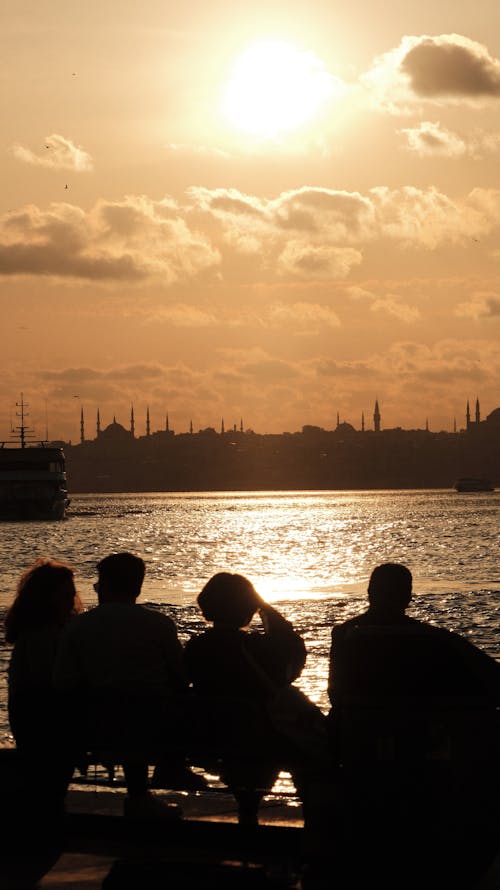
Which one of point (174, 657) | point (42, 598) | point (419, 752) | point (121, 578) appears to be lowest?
point (419, 752)

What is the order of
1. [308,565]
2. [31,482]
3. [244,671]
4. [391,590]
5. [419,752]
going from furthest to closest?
[31,482] < [308,565] < [391,590] < [244,671] < [419,752]

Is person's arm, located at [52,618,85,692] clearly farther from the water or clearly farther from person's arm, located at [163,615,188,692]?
the water

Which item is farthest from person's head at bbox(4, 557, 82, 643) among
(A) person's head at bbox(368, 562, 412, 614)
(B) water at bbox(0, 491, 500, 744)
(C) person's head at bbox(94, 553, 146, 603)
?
(B) water at bbox(0, 491, 500, 744)

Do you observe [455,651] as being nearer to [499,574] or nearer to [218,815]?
[218,815]

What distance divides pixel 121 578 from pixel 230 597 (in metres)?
0.65

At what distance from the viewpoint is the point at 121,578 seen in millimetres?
7027

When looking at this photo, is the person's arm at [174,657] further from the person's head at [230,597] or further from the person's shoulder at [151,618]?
the person's head at [230,597]

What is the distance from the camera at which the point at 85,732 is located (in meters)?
7.09

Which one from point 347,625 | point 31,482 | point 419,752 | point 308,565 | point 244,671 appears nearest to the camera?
point 419,752

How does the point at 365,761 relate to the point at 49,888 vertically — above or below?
above

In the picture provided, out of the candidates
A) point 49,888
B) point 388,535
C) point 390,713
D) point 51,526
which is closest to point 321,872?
point 390,713

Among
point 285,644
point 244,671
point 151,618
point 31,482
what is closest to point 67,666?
point 151,618

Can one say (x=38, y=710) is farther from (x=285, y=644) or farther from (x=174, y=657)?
(x=285, y=644)

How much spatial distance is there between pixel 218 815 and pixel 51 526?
379ft
